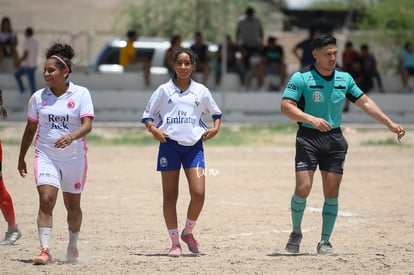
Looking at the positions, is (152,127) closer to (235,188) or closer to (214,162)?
(235,188)

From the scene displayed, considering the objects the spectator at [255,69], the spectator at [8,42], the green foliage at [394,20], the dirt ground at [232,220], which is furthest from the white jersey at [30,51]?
the green foliage at [394,20]

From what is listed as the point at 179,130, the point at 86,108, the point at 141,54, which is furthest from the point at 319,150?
the point at 141,54

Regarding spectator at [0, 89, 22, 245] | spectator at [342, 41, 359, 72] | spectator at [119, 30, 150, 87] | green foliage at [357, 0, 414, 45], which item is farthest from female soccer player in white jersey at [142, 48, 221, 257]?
green foliage at [357, 0, 414, 45]

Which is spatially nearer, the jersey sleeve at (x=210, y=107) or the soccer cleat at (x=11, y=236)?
the jersey sleeve at (x=210, y=107)

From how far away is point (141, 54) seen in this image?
1010 inches

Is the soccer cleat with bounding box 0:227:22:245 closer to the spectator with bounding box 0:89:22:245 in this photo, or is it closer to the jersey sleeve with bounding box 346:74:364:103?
the spectator with bounding box 0:89:22:245

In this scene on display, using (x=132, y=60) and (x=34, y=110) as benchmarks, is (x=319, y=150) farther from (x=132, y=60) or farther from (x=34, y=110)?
(x=132, y=60)

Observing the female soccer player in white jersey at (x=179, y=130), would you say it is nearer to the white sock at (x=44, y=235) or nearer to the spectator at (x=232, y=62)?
the white sock at (x=44, y=235)

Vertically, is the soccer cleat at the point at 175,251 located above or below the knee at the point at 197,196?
below

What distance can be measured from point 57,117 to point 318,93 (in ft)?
7.89

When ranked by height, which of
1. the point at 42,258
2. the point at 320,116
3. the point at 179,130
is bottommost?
the point at 42,258

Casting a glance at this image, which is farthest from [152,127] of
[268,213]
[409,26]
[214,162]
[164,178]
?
[409,26]

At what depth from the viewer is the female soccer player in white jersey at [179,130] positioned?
29.1 ft

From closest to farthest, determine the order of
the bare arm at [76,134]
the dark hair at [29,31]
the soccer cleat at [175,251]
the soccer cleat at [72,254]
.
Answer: the bare arm at [76,134] → the soccer cleat at [72,254] → the soccer cleat at [175,251] → the dark hair at [29,31]
